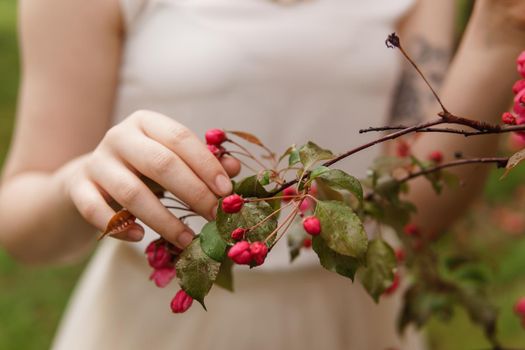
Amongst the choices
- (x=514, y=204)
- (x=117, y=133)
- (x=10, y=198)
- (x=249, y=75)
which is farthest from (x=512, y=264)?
(x=117, y=133)

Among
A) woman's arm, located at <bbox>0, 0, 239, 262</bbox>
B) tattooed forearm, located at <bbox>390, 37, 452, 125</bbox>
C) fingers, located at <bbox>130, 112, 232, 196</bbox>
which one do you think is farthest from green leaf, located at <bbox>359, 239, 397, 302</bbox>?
tattooed forearm, located at <bbox>390, 37, 452, 125</bbox>

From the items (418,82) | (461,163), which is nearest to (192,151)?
(461,163)

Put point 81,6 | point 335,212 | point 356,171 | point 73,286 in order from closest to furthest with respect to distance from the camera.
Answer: point 335,212 → point 81,6 → point 356,171 → point 73,286

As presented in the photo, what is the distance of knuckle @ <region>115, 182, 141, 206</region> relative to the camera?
673 mm

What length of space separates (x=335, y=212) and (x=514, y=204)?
2.96 meters

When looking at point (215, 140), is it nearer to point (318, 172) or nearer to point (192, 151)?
point (192, 151)

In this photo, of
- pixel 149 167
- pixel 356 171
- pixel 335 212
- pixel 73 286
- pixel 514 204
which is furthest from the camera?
pixel 514 204

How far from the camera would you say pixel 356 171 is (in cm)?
121

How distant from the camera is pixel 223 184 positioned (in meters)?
0.63

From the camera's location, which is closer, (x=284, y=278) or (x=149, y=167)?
(x=149, y=167)

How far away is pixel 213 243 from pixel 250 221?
0.11 feet

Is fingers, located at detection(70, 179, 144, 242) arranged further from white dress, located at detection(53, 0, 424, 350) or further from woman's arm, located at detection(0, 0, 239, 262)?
white dress, located at detection(53, 0, 424, 350)

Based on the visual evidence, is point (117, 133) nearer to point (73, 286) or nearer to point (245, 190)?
point (245, 190)

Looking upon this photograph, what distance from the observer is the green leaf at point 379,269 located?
710mm
